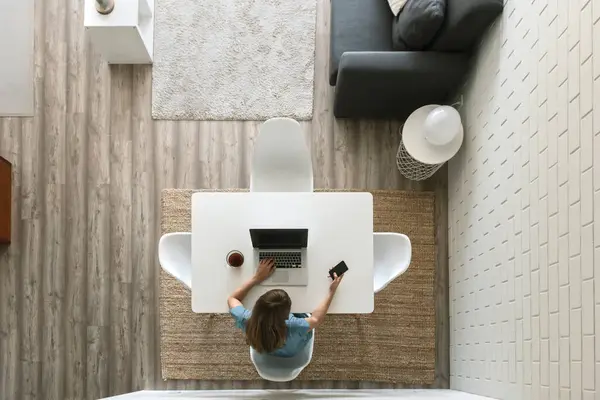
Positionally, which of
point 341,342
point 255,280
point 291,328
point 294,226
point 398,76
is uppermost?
point 398,76

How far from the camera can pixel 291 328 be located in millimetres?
2586

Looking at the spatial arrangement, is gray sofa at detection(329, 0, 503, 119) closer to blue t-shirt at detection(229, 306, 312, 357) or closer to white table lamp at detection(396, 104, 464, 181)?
white table lamp at detection(396, 104, 464, 181)

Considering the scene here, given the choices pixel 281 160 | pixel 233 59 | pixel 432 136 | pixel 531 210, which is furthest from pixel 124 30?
pixel 531 210

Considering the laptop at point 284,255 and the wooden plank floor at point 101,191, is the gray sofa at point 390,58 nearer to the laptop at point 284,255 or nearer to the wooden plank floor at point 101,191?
the wooden plank floor at point 101,191

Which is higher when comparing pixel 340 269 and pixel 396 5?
pixel 396 5

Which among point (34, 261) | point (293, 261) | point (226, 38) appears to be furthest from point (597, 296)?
point (34, 261)

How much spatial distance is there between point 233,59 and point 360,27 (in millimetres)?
787

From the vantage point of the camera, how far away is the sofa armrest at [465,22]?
9.14ft

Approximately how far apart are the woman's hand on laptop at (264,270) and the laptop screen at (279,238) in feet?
0.21

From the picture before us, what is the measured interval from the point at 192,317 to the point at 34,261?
3.07 ft

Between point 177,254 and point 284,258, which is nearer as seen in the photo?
point 284,258

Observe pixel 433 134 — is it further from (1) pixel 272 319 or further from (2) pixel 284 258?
A: (1) pixel 272 319

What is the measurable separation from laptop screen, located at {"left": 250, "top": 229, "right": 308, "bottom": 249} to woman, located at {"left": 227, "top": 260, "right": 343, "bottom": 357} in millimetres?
76

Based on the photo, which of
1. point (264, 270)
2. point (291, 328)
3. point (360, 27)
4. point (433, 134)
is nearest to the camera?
point (291, 328)
